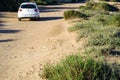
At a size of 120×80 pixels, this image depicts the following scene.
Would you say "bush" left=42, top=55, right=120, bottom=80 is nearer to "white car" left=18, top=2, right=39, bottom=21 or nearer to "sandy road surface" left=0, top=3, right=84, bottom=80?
"sandy road surface" left=0, top=3, right=84, bottom=80

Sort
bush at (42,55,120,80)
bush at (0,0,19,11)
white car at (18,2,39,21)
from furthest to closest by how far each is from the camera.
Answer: bush at (0,0,19,11), white car at (18,2,39,21), bush at (42,55,120,80)

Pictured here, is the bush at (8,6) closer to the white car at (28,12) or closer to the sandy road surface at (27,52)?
the white car at (28,12)

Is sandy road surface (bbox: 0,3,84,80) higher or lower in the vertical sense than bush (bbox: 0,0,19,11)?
higher

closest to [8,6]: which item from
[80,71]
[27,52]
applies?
[27,52]

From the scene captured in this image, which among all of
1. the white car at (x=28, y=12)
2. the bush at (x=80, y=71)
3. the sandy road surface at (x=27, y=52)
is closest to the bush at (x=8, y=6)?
the white car at (x=28, y=12)

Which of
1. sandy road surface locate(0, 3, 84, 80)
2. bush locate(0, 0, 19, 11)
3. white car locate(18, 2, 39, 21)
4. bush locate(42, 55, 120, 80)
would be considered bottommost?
bush locate(0, 0, 19, 11)

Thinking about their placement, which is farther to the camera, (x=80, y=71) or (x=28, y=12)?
(x=28, y=12)

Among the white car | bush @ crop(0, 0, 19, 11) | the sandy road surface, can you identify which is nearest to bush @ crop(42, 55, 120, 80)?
the sandy road surface

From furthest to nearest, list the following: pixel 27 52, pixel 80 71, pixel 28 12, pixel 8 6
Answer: pixel 8 6
pixel 28 12
pixel 27 52
pixel 80 71

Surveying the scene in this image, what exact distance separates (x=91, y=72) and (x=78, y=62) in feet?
1.43

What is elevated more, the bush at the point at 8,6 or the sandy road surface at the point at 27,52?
the sandy road surface at the point at 27,52

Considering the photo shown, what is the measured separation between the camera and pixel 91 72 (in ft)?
32.7

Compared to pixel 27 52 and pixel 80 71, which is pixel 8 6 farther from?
pixel 80 71

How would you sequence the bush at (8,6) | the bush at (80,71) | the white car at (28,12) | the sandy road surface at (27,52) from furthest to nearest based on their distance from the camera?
the bush at (8,6) → the white car at (28,12) → the sandy road surface at (27,52) → the bush at (80,71)
